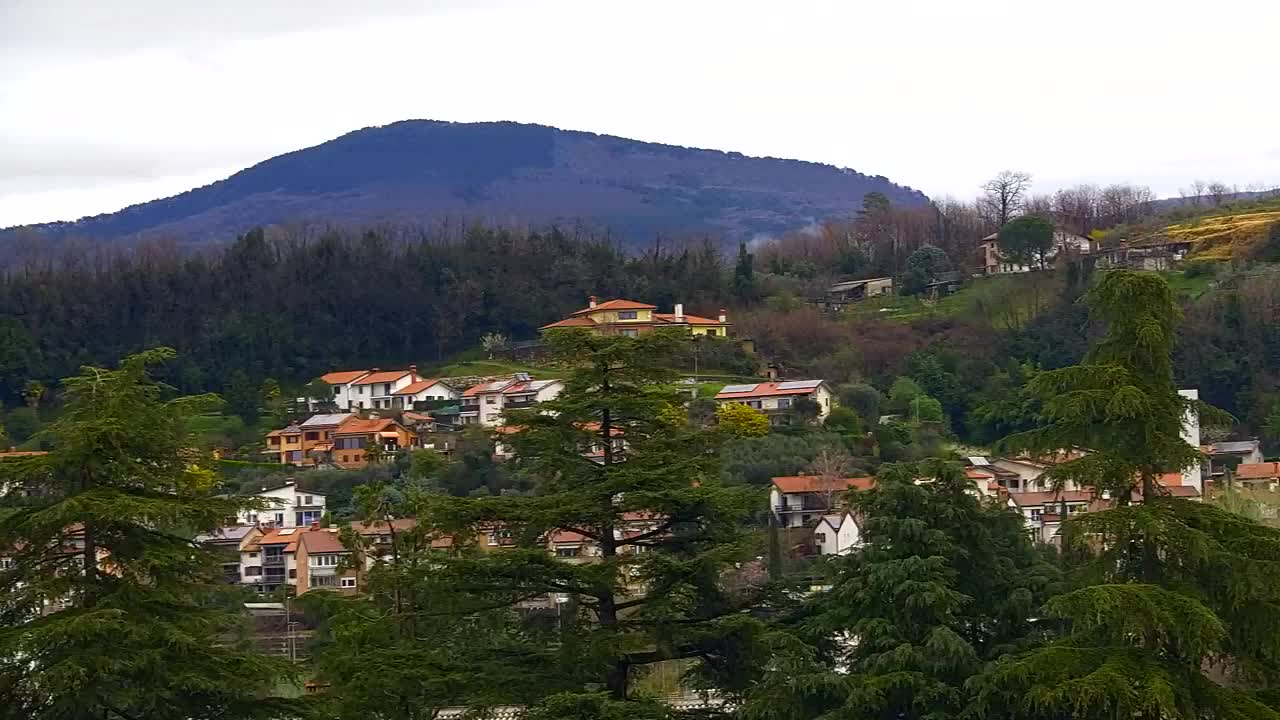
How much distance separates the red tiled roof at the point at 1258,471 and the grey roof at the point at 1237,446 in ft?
8.35

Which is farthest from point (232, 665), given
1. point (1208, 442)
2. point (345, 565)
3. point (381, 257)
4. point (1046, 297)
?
point (381, 257)

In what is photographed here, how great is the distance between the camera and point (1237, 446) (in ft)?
162

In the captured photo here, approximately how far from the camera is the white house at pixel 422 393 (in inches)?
2334

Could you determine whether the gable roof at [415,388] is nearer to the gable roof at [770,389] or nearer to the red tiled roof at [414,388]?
the red tiled roof at [414,388]

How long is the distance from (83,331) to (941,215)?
1774 inches

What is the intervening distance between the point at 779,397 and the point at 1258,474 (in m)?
15.2

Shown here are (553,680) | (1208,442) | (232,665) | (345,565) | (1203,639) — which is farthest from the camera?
(1208,442)

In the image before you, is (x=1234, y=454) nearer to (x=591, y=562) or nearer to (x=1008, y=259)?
(x=1008, y=259)

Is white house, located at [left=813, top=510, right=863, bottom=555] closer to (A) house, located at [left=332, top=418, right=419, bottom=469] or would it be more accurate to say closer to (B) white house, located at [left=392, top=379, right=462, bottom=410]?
(A) house, located at [left=332, top=418, right=419, bottom=469]

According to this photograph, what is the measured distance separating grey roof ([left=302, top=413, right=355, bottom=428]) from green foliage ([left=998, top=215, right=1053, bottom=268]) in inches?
1202

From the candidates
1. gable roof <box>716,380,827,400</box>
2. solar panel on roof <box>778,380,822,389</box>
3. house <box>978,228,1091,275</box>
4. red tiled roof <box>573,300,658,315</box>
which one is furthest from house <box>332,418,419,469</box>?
house <box>978,228,1091,275</box>

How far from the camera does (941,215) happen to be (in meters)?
85.5

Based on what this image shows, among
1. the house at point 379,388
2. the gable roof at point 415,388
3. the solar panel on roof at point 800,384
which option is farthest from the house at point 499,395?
the solar panel on roof at point 800,384

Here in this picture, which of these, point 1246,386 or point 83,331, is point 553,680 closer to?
point 1246,386
